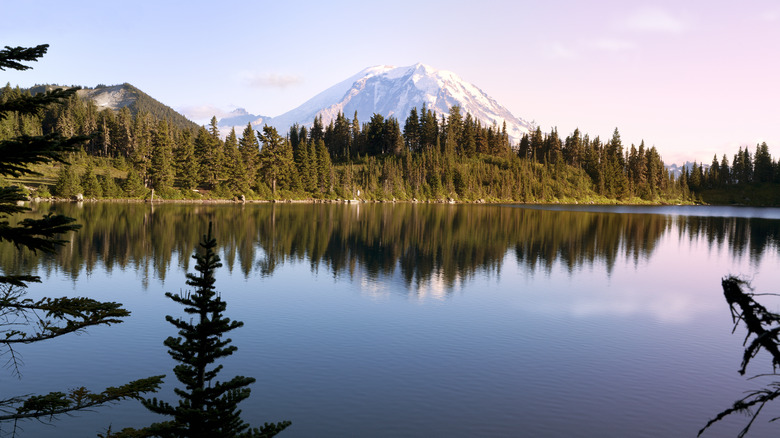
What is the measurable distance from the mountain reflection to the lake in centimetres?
52

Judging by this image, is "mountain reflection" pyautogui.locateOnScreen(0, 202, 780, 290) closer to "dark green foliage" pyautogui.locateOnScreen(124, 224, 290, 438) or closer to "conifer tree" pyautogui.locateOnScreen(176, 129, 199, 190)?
"dark green foliage" pyautogui.locateOnScreen(124, 224, 290, 438)

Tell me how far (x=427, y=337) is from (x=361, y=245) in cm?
3686

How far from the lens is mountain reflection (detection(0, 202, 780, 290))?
1885 inches

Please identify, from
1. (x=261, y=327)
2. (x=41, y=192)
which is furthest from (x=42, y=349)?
(x=41, y=192)

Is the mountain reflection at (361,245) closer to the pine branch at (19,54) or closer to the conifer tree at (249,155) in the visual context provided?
the pine branch at (19,54)

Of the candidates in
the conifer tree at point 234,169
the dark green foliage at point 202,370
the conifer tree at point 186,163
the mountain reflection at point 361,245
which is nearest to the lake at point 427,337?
the mountain reflection at point 361,245

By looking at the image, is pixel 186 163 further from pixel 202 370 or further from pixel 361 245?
pixel 202 370

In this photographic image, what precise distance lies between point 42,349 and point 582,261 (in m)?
50.8

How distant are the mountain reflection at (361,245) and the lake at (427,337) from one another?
52cm

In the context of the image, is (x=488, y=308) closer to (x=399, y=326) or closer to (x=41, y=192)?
(x=399, y=326)

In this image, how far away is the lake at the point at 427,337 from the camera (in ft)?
61.3

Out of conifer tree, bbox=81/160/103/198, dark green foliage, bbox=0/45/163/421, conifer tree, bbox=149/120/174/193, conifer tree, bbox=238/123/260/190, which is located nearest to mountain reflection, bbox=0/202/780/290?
dark green foliage, bbox=0/45/163/421

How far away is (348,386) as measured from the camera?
2083cm

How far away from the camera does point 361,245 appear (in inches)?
2549
